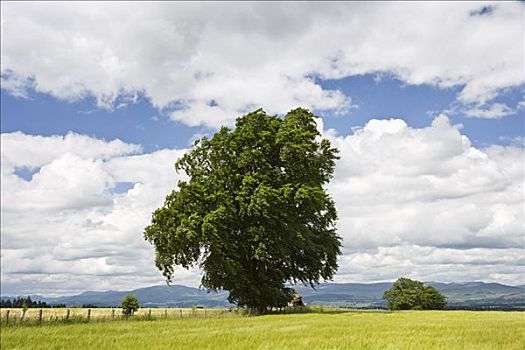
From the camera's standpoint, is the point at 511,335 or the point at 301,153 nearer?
the point at 511,335

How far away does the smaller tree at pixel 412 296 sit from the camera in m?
87.3

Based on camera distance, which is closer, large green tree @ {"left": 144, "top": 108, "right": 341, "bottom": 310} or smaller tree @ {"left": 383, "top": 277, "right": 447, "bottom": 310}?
large green tree @ {"left": 144, "top": 108, "right": 341, "bottom": 310}

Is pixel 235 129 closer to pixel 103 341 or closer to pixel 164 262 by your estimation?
pixel 164 262

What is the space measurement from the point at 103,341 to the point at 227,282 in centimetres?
2696

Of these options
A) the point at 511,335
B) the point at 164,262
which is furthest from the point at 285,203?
the point at 511,335

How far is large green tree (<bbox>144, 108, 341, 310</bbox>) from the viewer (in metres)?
45.2

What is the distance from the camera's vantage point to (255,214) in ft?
147

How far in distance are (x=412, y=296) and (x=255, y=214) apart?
5138 centimetres

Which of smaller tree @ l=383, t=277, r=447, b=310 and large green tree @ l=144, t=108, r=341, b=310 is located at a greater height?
large green tree @ l=144, t=108, r=341, b=310

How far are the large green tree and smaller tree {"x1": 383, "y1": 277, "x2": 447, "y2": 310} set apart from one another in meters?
40.7

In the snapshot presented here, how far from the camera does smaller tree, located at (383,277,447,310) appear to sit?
8731 centimetres

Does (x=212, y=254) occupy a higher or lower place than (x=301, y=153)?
lower

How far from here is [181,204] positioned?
4666cm

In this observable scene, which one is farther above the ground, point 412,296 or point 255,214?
point 255,214
